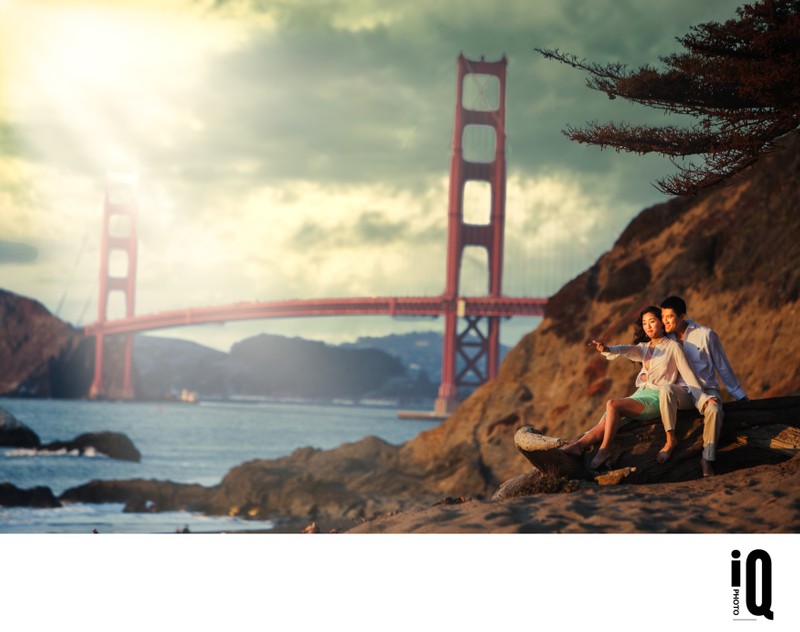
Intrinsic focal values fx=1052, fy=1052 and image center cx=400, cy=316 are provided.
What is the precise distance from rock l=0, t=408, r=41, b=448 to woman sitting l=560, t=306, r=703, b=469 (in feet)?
94.4

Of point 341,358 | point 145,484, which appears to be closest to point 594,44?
point 145,484

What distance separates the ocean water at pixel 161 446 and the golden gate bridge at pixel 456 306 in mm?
4272

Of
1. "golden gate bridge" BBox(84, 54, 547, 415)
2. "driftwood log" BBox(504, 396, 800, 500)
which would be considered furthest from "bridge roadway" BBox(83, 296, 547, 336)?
"driftwood log" BBox(504, 396, 800, 500)

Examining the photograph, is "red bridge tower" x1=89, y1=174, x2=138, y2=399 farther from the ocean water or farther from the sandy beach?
the sandy beach

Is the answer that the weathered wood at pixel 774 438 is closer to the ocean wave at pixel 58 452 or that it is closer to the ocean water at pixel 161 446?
the ocean water at pixel 161 446

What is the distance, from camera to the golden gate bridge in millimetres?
27688

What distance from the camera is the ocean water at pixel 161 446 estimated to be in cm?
1728

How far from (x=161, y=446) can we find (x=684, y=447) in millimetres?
36901

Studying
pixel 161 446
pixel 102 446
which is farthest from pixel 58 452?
pixel 161 446

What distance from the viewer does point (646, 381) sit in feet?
20.6

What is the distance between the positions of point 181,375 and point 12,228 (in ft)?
194

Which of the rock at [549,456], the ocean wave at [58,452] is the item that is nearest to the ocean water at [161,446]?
the ocean wave at [58,452]

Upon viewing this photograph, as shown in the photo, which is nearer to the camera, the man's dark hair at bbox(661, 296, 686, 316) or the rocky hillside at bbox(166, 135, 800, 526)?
the man's dark hair at bbox(661, 296, 686, 316)
